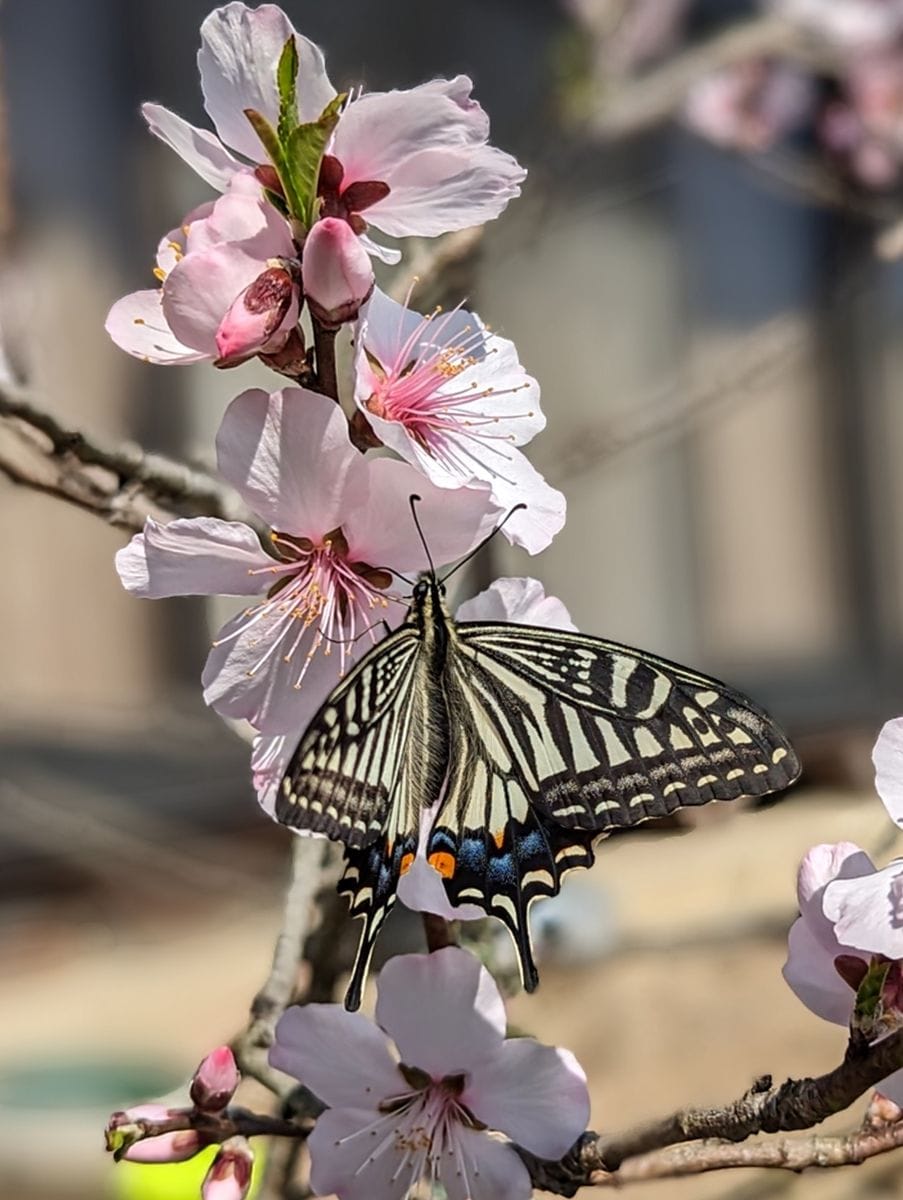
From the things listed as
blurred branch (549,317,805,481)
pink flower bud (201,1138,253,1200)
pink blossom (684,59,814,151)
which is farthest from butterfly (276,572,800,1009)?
pink blossom (684,59,814,151)

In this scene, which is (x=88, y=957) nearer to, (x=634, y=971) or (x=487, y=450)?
(x=634, y=971)

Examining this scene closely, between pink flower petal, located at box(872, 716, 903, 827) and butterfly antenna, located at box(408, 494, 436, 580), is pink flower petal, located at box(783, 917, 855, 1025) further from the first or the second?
butterfly antenna, located at box(408, 494, 436, 580)

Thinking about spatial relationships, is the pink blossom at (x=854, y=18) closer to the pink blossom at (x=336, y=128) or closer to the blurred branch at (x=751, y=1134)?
the pink blossom at (x=336, y=128)

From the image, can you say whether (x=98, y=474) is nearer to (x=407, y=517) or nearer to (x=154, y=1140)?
(x=407, y=517)

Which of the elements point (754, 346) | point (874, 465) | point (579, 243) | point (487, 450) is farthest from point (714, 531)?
point (487, 450)

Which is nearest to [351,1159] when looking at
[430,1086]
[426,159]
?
[430,1086]

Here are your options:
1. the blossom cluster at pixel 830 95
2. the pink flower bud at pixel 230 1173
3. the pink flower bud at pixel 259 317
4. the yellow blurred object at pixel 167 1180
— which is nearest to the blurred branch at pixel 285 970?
the pink flower bud at pixel 230 1173
